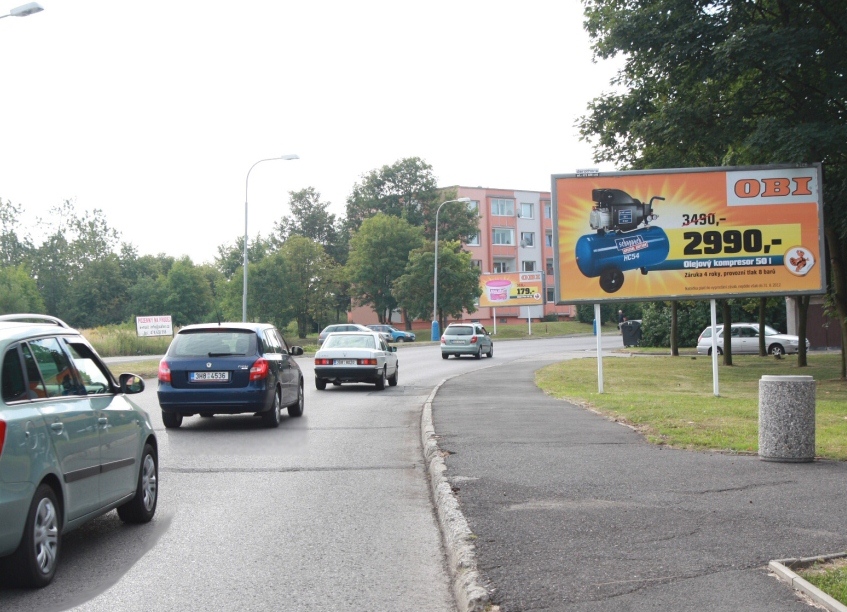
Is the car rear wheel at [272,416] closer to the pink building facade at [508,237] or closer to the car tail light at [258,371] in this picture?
the car tail light at [258,371]

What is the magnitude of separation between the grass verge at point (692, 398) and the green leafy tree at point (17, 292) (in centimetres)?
6019

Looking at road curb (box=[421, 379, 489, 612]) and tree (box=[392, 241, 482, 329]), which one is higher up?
tree (box=[392, 241, 482, 329])

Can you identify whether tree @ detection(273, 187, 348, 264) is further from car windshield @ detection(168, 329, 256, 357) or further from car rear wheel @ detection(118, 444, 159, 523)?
car rear wheel @ detection(118, 444, 159, 523)

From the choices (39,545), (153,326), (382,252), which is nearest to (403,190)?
(382,252)

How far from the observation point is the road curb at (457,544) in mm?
5254

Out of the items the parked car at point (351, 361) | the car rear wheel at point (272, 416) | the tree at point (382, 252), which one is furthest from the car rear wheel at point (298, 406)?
the tree at point (382, 252)

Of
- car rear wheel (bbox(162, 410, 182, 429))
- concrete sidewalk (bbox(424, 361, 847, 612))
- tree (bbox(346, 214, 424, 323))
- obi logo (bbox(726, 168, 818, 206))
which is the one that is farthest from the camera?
tree (bbox(346, 214, 424, 323))

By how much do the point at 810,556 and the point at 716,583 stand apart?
2.84ft

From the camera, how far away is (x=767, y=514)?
719 cm

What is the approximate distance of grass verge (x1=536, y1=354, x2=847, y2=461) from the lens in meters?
12.2

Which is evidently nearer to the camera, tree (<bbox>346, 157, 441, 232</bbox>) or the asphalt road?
the asphalt road

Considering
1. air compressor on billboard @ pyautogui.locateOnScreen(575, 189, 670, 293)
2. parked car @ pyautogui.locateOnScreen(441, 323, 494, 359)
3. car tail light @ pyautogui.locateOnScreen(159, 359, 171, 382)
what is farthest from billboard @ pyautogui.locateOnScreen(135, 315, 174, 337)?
car tail light @ pyautogui.locateOnScreen(159, 359, 171, 382)

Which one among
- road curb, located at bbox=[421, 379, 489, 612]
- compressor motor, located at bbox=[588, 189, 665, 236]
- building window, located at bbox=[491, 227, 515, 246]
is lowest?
road curb, located at bbox=[421, 379, 489, 612]

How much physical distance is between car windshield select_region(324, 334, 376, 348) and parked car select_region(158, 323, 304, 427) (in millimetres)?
9191
